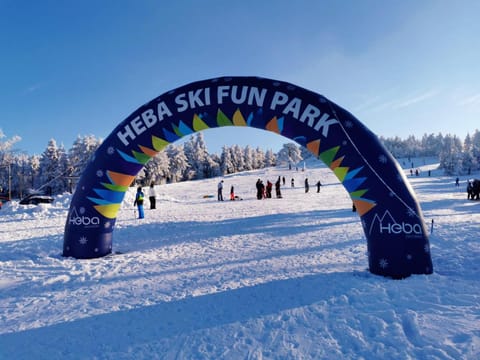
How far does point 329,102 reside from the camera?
205 inches

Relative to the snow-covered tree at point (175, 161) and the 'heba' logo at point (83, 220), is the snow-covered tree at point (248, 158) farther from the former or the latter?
the 'heba' logo at point (83, 220)

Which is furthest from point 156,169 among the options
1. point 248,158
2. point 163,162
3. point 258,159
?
point 258,159

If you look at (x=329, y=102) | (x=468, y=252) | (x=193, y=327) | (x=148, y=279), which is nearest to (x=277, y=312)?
(x=193, y=327)

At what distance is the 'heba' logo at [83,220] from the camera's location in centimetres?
595

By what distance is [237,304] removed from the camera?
3.58 m

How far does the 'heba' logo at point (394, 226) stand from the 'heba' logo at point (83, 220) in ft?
20.2

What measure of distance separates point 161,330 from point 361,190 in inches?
157

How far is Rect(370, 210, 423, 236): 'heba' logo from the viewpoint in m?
4.38

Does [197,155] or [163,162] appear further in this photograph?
[197,155]

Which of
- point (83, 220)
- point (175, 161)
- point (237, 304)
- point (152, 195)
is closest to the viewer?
point (237, 304)

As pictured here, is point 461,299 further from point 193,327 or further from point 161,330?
point 161,330

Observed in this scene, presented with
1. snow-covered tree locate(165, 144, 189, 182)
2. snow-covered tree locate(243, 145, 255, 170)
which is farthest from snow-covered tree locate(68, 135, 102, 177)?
snow-covered tree locate(243, 145, 255, 170)

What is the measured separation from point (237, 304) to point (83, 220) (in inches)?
176

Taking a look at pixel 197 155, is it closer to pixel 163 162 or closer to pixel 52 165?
pixel 163 162
